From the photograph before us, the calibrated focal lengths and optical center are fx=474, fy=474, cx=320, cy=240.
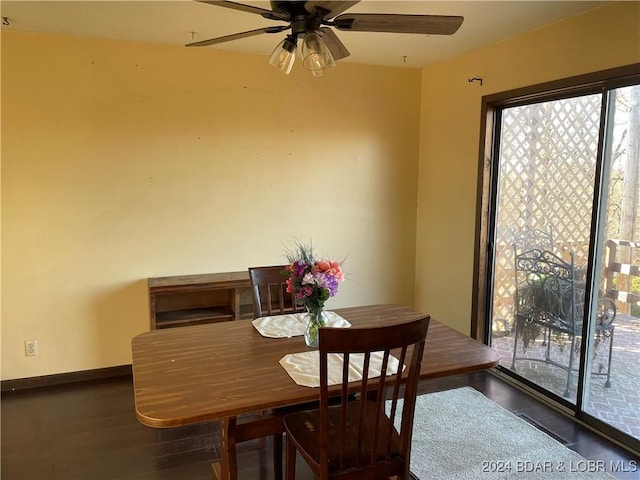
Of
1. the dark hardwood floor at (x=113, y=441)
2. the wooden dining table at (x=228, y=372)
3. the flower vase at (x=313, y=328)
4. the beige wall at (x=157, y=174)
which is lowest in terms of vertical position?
the dark hardwood floor at (x=113, y=441)

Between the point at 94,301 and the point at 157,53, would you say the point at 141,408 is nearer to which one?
the point at 94,301

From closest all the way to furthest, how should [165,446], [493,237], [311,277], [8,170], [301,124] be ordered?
[311,277]
[165,446]
[8,170]
[493,237]
[301,124]

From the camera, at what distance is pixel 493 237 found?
368 centimetres

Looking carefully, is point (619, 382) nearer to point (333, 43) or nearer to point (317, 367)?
point (317, 367)

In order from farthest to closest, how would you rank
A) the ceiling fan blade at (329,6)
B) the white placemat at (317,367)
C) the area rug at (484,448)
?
1. the area rug at (484,448)
2. the white placemat at (317,367)
3. the ceiling fan blade at (329,6)

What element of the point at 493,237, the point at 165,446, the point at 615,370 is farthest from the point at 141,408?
the point at 493,237

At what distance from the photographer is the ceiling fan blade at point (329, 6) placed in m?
1.61

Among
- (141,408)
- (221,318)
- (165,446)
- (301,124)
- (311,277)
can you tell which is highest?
(301,124)

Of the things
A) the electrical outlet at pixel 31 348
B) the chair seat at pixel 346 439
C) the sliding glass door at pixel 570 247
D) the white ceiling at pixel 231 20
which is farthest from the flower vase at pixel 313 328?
the electrical outlet at pixel 31 348

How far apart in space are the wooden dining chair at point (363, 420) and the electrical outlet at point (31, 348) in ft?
7.76

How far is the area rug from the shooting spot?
2.43 meters

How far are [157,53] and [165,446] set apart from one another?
2.65 metres

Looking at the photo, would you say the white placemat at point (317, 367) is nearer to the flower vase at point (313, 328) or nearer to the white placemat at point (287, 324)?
the flower vase at point (313, 328)

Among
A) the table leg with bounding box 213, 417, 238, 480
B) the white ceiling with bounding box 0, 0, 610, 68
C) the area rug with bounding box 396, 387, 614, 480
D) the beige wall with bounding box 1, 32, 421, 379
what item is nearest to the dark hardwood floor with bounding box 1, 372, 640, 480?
the area rug with bounding box 396, 387, 614, 480
